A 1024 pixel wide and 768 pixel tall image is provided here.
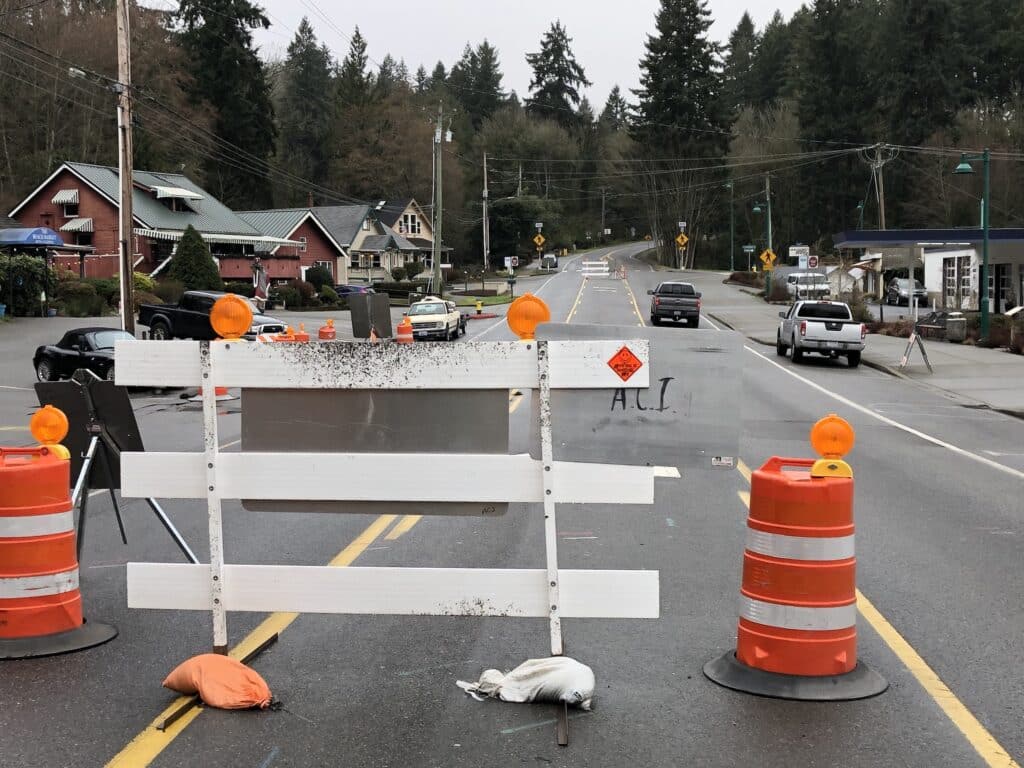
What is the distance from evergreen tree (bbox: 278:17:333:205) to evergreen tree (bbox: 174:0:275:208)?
17028mm

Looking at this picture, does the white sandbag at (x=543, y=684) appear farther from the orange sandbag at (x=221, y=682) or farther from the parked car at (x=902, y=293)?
the parked car at (x=902, y=293)

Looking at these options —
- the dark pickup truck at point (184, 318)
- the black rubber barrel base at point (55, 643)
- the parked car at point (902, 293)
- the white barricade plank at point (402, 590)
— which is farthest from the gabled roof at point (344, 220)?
the white barricade plank at point (402, 590)

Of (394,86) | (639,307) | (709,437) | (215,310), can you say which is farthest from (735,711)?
(394,86)

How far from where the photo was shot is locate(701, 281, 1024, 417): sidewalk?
24312 mm

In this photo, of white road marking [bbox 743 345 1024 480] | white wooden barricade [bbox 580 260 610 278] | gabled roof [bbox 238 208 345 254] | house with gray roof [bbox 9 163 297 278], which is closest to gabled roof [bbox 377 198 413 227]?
white wooden barricade [bbox 580 260 610 278]

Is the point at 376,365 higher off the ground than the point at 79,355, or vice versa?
the point at 376,365

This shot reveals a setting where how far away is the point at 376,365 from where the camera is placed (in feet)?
17.5

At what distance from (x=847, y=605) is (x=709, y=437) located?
151 cm

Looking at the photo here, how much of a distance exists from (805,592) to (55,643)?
3.89 meters

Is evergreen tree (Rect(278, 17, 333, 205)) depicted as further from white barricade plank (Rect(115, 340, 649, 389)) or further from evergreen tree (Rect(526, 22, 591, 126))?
white barricade plank (Rect(115, 340, 649, 389))

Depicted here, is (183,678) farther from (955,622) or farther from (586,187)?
(586,187)

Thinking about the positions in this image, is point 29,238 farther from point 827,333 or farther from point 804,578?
point 804,578

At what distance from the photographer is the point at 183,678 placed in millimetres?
5133

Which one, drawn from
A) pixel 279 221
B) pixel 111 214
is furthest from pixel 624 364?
pixel 279 221
